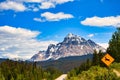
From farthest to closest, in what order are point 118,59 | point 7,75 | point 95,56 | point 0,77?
1. point 7,75
2. point 0,77
3. point 95,56
4. point 118,59

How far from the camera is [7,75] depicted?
198 m

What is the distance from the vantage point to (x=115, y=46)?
132 metres

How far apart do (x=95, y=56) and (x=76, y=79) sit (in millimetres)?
72821

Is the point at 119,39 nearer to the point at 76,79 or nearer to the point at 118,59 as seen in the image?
the point at 118,59

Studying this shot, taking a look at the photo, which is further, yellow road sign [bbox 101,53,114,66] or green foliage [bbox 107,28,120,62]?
green foliage [bbox 107,28,120,62]

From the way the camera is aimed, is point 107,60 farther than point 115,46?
No

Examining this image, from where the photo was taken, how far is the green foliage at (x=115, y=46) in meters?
122

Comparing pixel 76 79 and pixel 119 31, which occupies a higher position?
pixel 119 31

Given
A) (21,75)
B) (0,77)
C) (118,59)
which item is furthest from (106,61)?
(21,75)

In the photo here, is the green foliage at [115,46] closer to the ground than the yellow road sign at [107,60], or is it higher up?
higher up

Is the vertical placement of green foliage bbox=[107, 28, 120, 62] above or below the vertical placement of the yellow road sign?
above

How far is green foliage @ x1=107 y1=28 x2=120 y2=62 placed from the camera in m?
122

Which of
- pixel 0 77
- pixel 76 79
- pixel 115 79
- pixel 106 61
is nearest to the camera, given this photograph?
pixel 106 61

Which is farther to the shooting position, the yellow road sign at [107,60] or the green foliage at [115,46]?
the green foliage at [115,46]
